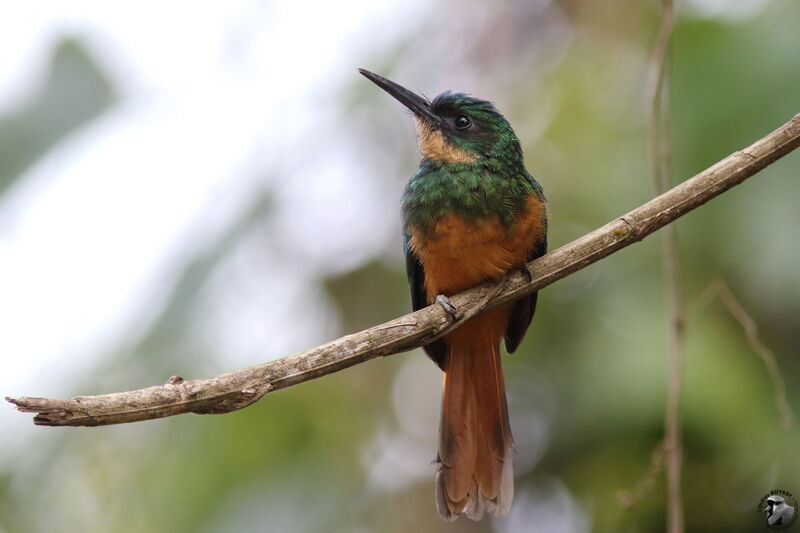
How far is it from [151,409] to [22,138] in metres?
1.48

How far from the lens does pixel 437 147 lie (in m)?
Answer: 2.56

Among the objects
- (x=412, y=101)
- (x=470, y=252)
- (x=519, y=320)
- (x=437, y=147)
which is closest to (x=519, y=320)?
(x=519, y=320)

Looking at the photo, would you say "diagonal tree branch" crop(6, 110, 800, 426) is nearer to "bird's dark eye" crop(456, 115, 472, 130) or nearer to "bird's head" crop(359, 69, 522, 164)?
"bird's head" crop(359, 69, 522, 164)

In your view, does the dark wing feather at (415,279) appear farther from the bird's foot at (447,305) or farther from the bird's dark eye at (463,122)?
the bird's dark eye at (463,122)

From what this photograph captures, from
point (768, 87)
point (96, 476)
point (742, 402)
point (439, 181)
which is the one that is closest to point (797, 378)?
point (742, 402)

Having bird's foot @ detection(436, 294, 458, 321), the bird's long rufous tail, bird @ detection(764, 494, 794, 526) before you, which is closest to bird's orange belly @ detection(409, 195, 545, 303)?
bird's foot @ detection(436, 294, 458, 321)

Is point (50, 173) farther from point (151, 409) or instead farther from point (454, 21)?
point (454, 21)

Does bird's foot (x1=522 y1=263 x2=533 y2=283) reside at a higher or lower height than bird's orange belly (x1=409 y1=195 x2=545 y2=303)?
lower

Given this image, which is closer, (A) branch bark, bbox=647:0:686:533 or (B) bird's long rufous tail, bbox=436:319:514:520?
(A) branch bark, bbox=647:0:686:533

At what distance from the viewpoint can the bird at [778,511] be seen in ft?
7.30

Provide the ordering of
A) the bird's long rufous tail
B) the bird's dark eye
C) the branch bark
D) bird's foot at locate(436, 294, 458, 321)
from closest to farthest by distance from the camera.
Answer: bird's foot at locate(436, 294, 458, 321), the branch bark, the bird's long rufous tail, the bird's dark eye

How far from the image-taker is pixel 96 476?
9.82 ft

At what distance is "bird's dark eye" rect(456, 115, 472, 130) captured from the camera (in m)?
2.61

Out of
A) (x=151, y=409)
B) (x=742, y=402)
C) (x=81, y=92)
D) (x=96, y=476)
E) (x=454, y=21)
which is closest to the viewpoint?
(x=151, y=409)
